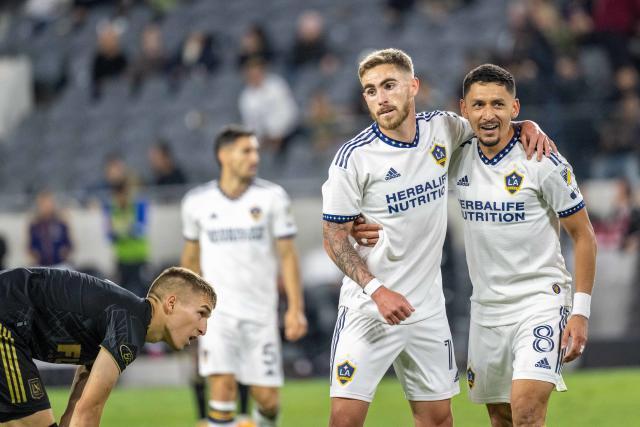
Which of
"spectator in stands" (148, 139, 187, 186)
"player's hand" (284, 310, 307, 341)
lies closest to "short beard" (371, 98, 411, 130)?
"player's hand" (284, 310, 307, 341)

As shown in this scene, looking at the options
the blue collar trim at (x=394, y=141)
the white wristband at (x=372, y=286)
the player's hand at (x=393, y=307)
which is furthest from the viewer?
the blue collar trim at (x=394, y=141)

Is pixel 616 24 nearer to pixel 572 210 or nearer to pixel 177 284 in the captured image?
pixel 572 210

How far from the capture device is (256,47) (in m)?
17.8

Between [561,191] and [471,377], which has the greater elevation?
[561,191]

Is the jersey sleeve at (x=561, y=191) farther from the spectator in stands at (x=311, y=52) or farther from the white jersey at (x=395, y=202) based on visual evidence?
the spectator in stands at (x=311, y=52)

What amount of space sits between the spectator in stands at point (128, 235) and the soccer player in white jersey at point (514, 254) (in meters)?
8.79

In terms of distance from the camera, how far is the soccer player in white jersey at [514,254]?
6406 mm

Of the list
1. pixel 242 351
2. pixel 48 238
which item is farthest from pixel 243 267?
pixel 48 238

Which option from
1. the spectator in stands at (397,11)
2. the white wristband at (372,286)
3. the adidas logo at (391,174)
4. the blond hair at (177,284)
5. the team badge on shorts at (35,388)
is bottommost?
the team badge on shorts at (35,388)

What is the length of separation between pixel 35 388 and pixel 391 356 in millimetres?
1941

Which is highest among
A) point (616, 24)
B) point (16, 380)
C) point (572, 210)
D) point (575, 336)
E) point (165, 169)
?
point (616, 24)

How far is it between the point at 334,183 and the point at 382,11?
521 inches

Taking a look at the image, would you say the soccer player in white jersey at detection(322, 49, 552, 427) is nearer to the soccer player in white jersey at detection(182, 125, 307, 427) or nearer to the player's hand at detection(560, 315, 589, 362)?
the player's hand at detection(560, 315, 589, 362)

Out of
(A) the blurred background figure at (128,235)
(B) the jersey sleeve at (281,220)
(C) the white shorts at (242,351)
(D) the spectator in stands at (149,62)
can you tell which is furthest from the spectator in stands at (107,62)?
(C) the white shorts at (242,351)
